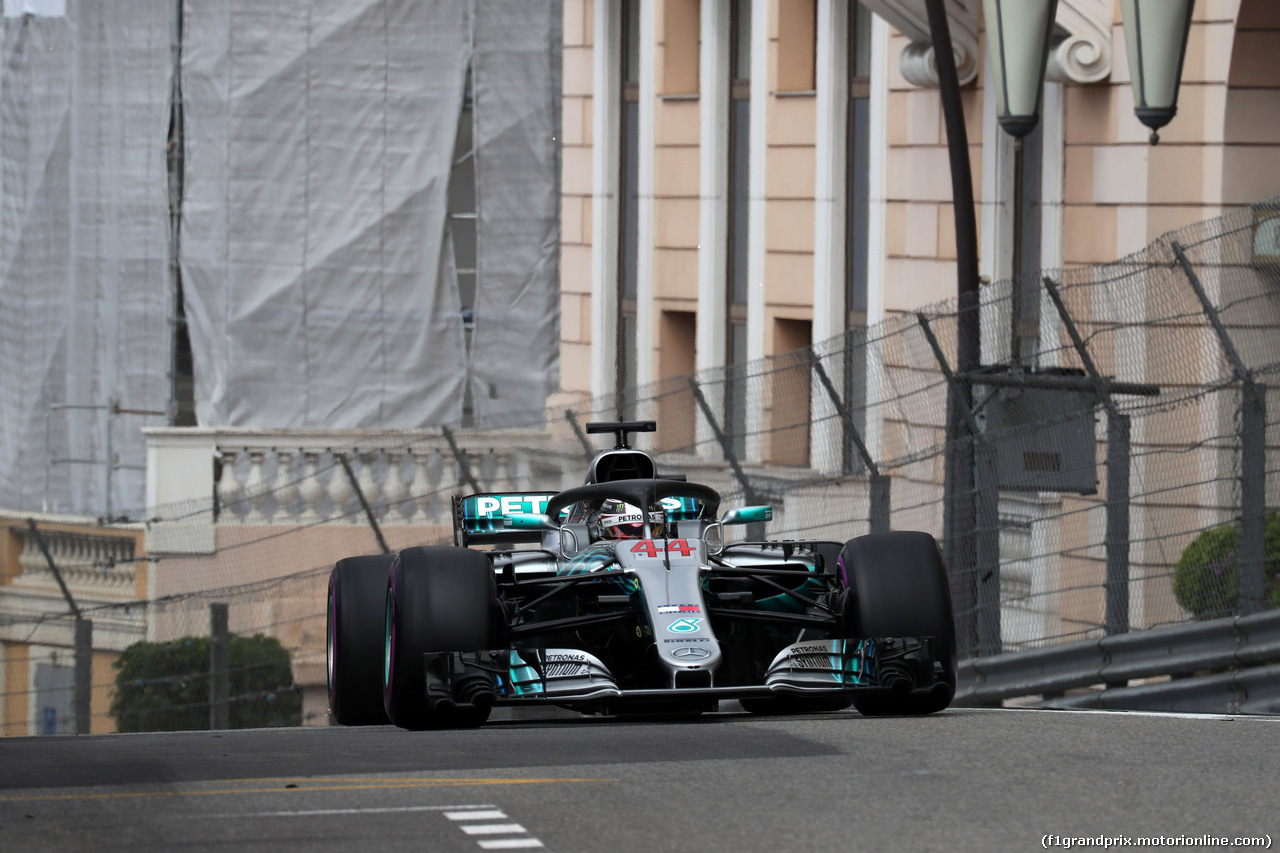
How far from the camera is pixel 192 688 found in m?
17.0

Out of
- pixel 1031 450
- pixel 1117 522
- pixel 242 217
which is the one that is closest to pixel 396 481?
pixel 1031 450

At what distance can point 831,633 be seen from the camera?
957cm

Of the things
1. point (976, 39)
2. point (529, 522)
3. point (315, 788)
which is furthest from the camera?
point (976, 39)

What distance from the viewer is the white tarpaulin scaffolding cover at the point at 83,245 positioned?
2375cm

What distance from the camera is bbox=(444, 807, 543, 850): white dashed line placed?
614 centimetres

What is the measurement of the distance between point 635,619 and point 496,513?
1683 millimetres

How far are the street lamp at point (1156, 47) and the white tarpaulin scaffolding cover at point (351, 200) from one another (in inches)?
399

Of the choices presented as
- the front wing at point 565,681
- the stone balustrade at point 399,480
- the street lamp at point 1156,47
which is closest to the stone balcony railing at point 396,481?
the stone balustrade at point 399,480

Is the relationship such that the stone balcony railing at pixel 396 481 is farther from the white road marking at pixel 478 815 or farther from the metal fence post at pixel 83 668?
the white road marking at pixel 478 815

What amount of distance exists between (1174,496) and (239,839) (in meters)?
6.72

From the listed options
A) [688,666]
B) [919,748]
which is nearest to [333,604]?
[688,666]

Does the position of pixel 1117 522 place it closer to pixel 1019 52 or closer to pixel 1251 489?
pixel 1251 489

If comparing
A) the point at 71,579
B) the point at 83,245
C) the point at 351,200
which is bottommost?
the point at 71,579

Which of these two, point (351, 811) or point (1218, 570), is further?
point (1218, 570)
